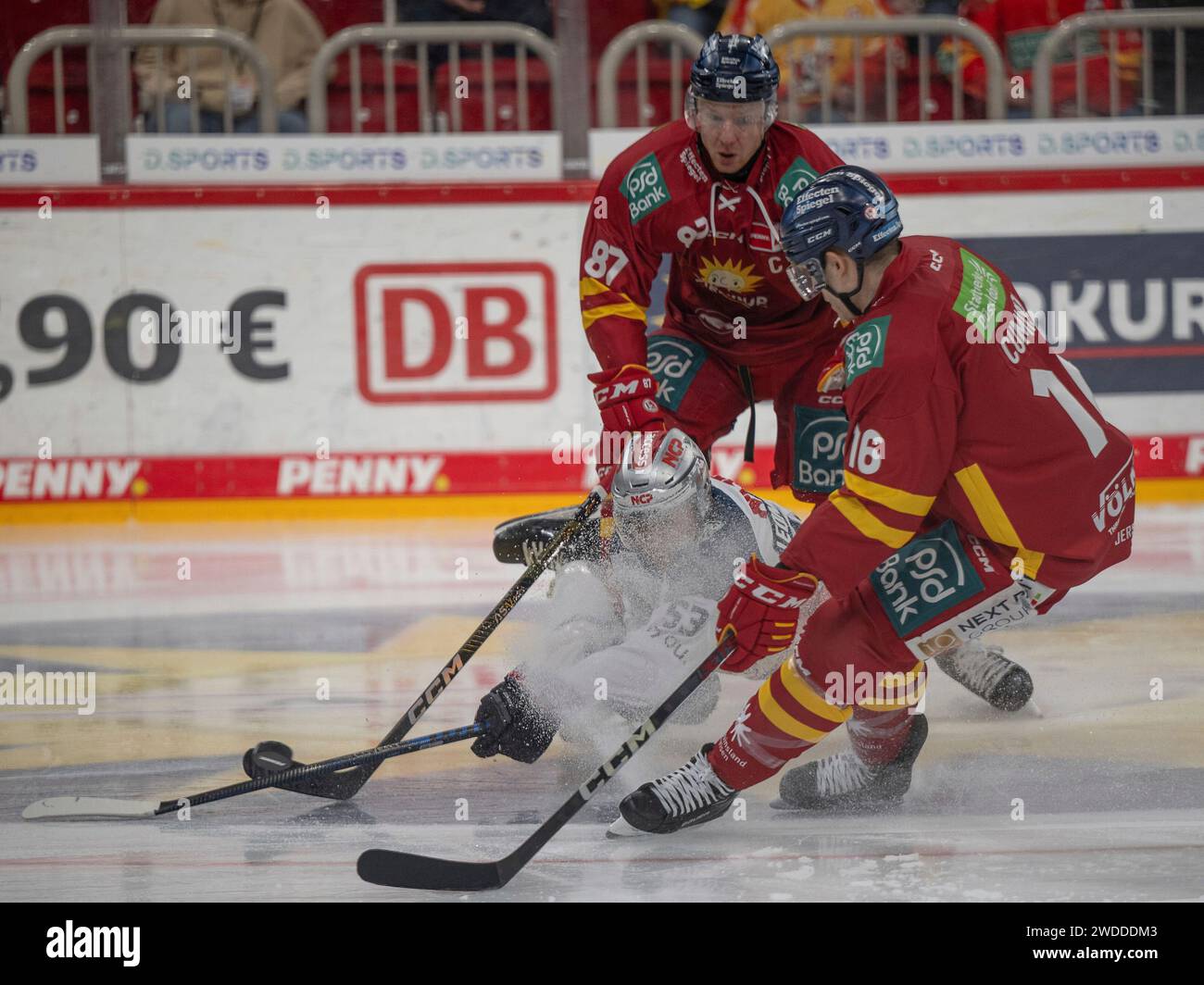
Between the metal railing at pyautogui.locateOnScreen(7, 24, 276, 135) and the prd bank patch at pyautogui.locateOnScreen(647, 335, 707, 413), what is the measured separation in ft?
10.6

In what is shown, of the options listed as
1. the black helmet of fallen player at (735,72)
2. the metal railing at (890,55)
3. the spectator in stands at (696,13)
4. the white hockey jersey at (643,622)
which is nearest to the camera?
the white hockey jersey at (643,622)

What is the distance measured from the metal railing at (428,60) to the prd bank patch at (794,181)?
3147mm

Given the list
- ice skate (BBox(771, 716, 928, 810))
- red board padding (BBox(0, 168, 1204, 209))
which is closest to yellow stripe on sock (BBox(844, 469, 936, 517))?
ice skate (BBox(771, 716, 928, 810))

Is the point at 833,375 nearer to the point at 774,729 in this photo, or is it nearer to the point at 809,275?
the point at 809,275

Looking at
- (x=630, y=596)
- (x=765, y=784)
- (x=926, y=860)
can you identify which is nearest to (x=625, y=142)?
(x=630, y=596)

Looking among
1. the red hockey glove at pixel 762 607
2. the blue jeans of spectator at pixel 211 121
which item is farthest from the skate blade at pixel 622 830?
the blue jeans of spectator at pixel 211 121

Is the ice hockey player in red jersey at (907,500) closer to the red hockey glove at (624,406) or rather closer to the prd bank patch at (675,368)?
the red hockey glove at (624,406)

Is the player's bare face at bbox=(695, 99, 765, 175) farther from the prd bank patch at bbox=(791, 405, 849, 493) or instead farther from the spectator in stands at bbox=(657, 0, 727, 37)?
the spectator in stands at bbox=(657, 0, 727, 37)

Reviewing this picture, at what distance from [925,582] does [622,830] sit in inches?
33.3

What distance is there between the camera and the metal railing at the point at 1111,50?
7.13m

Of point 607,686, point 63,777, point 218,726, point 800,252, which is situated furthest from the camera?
point 218,726
